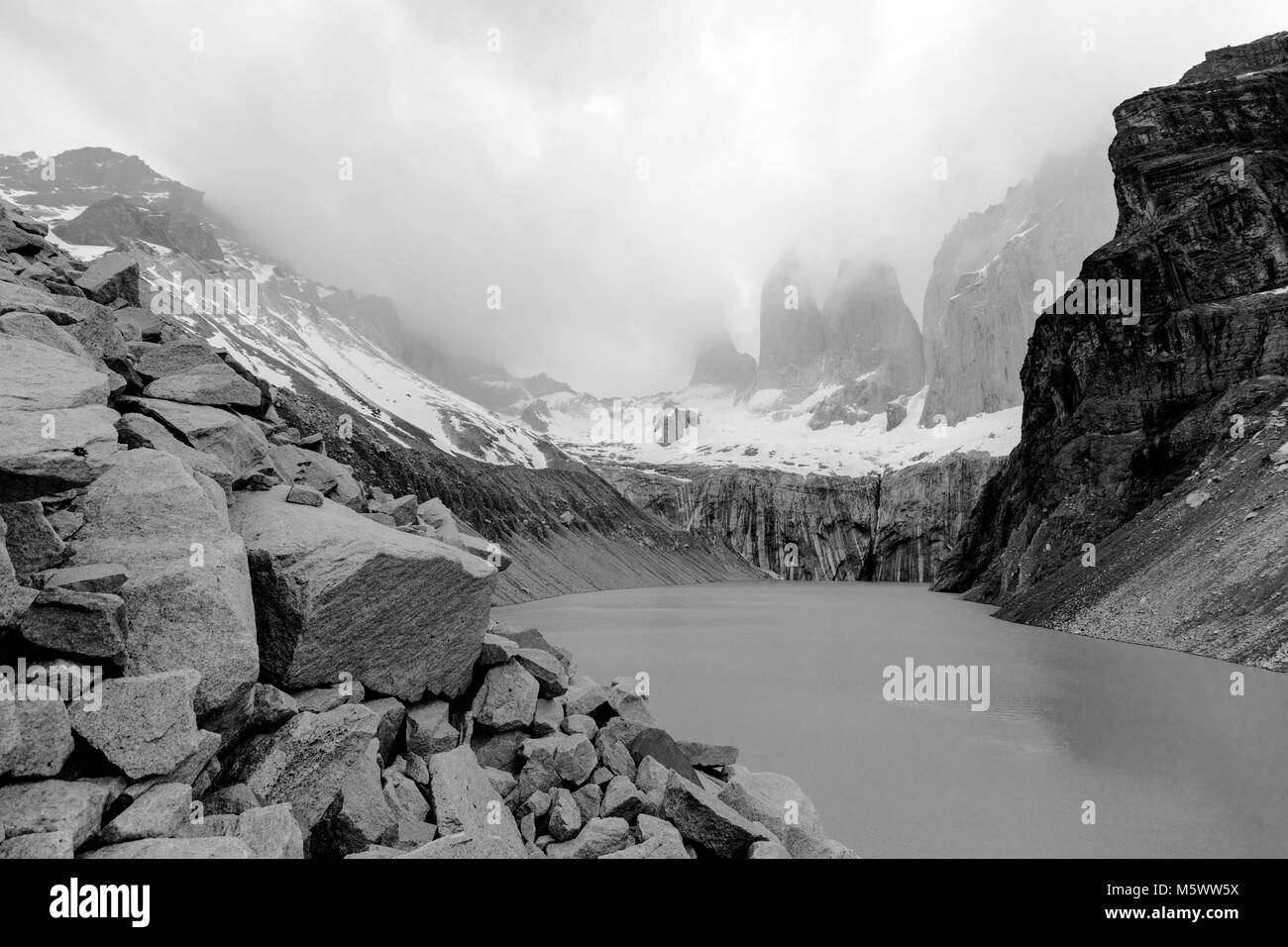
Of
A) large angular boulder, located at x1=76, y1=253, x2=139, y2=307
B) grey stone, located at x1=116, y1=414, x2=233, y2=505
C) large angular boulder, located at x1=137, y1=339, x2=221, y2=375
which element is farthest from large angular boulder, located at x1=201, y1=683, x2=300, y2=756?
large angular boulder, located at x1=76, y1=253, x2=139, y2=307

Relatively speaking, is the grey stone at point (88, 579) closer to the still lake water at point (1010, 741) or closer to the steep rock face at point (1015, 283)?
the still lake water at point (1010, 741)

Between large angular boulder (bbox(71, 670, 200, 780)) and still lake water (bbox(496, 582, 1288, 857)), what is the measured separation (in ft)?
24.1

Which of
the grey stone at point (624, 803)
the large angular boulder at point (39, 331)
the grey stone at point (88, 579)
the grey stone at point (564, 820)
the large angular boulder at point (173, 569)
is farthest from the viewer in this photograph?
the large angular boulder at point (39, 331)

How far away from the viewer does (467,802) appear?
6.25m

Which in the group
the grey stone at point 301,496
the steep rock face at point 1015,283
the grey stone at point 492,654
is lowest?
the grey stone at point 492,654

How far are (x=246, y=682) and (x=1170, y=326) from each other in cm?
5288

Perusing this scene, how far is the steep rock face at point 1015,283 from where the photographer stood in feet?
539

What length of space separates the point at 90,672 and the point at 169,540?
5.82 ft

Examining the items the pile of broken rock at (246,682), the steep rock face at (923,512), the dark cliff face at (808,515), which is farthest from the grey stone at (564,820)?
the dark cliff face at (808,515)

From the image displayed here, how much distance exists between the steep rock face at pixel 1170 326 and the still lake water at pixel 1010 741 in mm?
15583

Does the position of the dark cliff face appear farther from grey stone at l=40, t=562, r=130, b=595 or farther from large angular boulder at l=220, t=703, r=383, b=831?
grey stone at l=40, t=562, r=130, b=595

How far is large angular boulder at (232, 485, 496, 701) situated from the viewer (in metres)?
6.70
